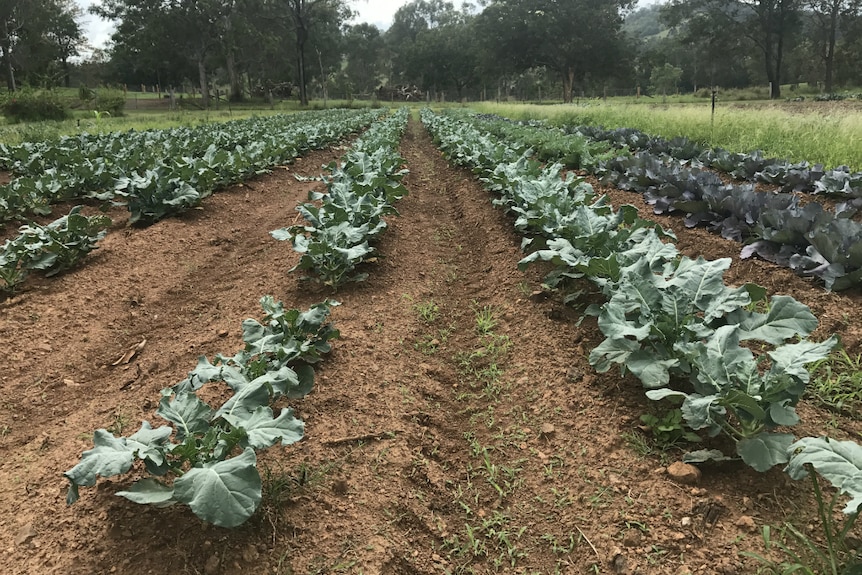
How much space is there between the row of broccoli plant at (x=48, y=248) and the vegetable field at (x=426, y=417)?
0.56ft

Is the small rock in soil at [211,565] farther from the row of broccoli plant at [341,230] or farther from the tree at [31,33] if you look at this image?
the tree at [31,33]

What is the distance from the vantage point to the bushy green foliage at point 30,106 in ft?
73.8

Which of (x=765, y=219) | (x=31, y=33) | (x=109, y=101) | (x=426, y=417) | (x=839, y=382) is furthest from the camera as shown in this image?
(x=31, y=33)

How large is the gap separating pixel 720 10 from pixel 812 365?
2019 inches

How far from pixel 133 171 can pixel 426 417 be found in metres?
6.73

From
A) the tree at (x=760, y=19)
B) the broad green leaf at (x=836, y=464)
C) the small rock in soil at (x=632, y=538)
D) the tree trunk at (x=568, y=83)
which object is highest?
the tree at (x=760, y=19)

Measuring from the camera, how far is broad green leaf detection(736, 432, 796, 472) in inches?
81.0

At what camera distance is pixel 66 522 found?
2.12 metres

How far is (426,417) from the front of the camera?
3.06m

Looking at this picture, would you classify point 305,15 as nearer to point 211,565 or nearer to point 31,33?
point 31,33

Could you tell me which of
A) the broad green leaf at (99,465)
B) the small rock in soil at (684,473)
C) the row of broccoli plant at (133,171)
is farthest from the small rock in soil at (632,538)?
the row of broccoli plant at (133,171)

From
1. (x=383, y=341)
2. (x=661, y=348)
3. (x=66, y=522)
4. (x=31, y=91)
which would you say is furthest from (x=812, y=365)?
(x=31, y=91)

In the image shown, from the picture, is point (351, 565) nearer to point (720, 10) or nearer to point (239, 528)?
point (239, 528)

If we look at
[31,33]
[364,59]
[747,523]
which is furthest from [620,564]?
[364,59]
